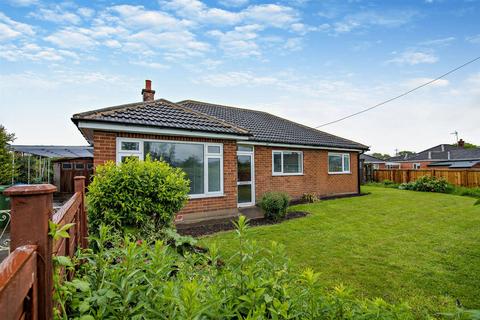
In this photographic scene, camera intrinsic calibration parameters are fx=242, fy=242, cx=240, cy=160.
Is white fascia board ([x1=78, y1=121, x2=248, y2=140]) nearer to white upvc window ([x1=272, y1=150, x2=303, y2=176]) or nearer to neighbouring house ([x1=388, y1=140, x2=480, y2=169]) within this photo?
white upvc window ([x1=272, y1=150, x2=303, y2=176])

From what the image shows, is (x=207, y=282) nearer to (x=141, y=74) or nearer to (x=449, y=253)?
(x=449, y=253)

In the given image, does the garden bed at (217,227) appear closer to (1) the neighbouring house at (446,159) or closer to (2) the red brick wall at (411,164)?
(1) the neighbouring house at (446,159)

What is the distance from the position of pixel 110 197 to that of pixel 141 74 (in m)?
9.33

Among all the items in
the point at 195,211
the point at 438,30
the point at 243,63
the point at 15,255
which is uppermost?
the point at 438,30

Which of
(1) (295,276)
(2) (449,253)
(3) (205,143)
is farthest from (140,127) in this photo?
(2) (449,253)

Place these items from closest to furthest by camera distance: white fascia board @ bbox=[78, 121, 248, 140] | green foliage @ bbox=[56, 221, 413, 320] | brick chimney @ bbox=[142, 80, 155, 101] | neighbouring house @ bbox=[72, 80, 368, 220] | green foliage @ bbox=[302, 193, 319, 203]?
green foliage @ bbox=[56, 221, 413, 320], white fascia board @ bbox=[78, 121, 248, 140], neighbouring house @ bbox=[72, 80, 368, 220], brick chimney @ bbox=[142, 80, 155, 101], green foliage @ bbox=[302, 193, 319, 203]

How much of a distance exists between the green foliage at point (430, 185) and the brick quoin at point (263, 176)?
5.96 meters

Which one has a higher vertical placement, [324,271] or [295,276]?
[295,276]

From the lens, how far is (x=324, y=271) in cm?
457

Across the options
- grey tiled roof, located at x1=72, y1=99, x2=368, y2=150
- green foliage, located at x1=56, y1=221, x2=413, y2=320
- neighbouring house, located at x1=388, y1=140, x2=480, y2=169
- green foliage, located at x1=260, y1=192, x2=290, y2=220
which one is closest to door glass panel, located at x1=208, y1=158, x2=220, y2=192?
grey tiled roof, located at x1=72, y1=99, x2=368, y2=150

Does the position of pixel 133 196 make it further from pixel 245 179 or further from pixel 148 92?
pixel 148 92

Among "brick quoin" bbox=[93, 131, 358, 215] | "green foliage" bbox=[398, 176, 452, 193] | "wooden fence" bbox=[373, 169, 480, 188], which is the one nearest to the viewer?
"brick quoin" bbox=[93, 131, 358, 215]

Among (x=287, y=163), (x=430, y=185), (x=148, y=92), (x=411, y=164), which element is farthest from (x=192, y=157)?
(x=411, y=164)

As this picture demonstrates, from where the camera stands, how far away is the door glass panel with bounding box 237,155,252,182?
36.5 feet
